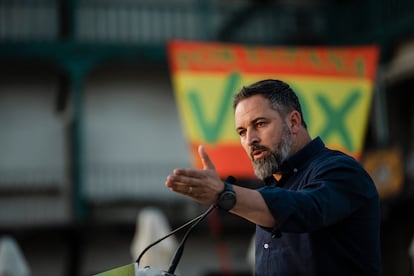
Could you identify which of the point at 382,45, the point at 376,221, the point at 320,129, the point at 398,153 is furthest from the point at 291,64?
the point at 376,221

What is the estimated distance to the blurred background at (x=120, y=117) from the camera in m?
17.1

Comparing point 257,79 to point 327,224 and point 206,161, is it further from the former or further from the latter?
point 206,161

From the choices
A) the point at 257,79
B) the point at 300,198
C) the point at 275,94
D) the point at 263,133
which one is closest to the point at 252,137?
the point at 263,133

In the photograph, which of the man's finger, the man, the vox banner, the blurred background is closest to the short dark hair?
the man

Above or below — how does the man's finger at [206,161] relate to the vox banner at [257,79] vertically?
above

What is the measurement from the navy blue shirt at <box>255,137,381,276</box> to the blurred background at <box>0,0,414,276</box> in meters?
13.5

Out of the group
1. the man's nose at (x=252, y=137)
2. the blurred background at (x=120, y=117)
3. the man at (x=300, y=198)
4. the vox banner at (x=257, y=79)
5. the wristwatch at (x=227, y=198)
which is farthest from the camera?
the blurred background at (x=120, y=117)

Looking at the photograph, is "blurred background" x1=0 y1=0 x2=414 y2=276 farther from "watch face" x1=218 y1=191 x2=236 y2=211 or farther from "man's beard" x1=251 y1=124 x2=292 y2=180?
"watch face" x1=218 y1=191 x2=236 y2=211

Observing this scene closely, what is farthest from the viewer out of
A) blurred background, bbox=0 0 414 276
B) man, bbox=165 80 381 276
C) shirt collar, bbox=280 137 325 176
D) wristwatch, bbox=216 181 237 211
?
blurred background, bbox=0 0 414 276

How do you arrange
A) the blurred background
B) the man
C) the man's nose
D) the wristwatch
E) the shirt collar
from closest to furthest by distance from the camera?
the wristwatch < the man < the man's nose < the shirt collar < the blurred background

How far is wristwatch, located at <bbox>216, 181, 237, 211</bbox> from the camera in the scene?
234 cm

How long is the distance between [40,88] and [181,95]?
24.8 ft

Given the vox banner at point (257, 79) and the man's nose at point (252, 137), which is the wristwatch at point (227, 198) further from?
the vox banner at point (257, 79)

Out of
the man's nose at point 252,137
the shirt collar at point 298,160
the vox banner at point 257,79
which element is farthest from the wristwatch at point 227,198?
the vox banner at point 257,79
